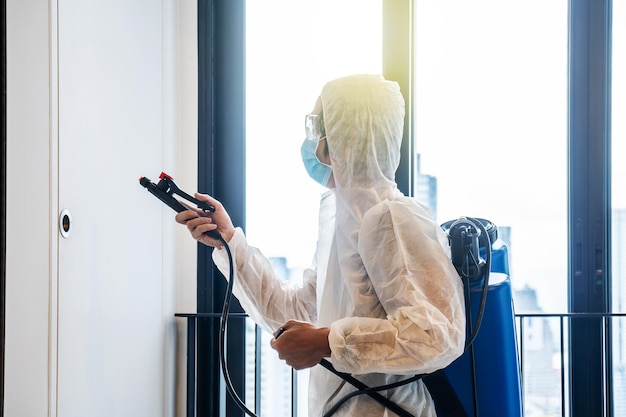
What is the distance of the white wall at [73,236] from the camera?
1227mm

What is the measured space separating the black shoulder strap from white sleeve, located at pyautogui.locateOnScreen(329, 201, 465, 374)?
0.09 meters

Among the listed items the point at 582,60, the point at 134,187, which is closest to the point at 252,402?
the point at 134,187

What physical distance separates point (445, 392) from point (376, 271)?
0.28m

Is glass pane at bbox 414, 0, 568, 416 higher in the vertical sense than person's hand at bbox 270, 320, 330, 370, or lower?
higher

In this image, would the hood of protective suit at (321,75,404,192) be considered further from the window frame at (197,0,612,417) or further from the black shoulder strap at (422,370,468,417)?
→ the window frame at (197,0,612,417)

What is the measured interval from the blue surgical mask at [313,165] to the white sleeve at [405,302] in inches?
9.0

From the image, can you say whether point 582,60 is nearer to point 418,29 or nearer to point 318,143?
point 418,29

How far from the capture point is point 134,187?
179 centimetres

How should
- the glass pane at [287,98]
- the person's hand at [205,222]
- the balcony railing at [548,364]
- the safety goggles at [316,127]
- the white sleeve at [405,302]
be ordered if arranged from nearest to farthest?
the white sleeve at [405,302] → the safety goggles at [316,127] → the person's hand at [205,222] → the balcony railing at [548,364] → the glass pane at [287,98]

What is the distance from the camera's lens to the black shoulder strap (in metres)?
1.19

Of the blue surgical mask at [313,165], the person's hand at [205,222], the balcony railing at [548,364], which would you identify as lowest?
the balcony railing at [548,364]

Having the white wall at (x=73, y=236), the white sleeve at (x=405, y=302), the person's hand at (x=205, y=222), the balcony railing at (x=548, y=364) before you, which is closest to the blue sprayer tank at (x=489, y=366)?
the white sleeve at (x=405, y=302)

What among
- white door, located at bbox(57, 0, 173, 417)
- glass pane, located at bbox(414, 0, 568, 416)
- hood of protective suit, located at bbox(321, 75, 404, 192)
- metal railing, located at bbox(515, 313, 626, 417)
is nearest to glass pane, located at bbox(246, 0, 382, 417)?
glass pane, located at bbox(414, 0, 568, 416)

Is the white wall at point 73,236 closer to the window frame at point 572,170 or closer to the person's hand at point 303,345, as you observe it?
the window frame at point 572,170
